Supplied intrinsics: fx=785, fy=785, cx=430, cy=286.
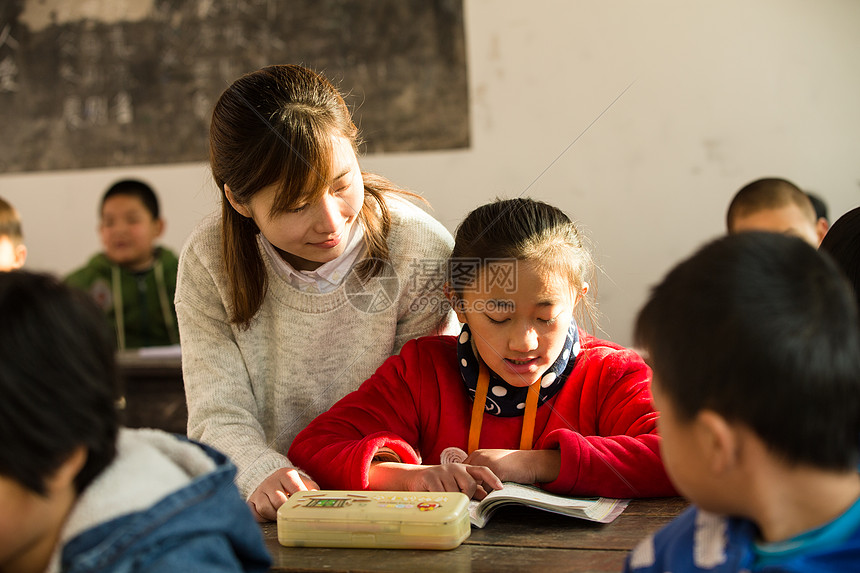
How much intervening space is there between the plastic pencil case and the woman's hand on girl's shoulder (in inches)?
4.6

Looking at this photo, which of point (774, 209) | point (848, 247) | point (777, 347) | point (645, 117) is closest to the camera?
point (777, 347)

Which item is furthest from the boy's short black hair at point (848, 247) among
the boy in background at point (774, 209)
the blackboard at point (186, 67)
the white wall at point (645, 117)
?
the blackboard at point (186, 67)

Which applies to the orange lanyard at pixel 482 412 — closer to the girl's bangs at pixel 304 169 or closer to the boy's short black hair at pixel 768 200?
the girl's bangs at pixel 304 169

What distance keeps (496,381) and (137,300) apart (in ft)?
8.75

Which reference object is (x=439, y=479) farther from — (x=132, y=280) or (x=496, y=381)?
(x=132, y=280)

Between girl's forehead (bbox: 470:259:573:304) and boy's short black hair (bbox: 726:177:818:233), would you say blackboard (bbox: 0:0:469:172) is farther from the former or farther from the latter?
girl's forehead (bbox: 470:259:573:304)

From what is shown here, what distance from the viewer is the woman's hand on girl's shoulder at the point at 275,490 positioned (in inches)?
43.8

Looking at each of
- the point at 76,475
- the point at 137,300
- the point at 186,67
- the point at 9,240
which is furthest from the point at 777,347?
the point at 186,67

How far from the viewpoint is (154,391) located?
277 cm

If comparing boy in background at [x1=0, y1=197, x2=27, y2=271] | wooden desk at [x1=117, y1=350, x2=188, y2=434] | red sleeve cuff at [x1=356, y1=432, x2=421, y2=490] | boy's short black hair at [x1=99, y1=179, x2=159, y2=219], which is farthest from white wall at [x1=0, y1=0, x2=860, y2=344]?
red sleeve cuff at [x1=356, y1=432, x2=421, y2=490]

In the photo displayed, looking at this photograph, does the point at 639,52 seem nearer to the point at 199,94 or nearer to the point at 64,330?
the point at 199,94

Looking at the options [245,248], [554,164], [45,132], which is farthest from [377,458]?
[45,132]

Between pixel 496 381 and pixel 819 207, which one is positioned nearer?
pixel 496 381

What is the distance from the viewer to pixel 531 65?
3490 millimetres
